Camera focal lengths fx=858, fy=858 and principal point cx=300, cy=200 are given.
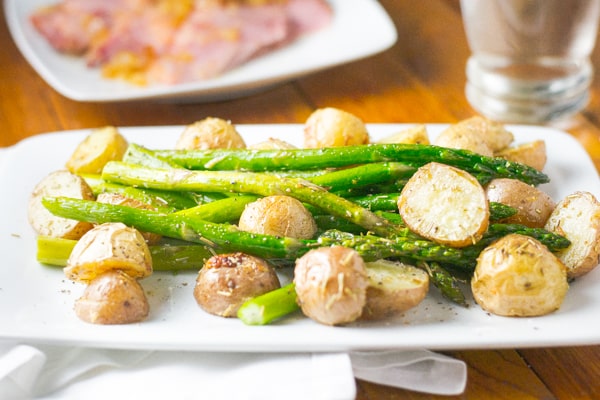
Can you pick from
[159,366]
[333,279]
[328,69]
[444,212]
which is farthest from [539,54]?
[159,366]

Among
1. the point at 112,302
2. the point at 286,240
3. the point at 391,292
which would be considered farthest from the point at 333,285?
the point at 112,302

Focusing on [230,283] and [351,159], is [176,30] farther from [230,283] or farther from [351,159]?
[230,283]

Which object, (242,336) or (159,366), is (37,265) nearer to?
(159,366)

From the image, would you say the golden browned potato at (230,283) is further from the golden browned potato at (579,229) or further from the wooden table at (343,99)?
the wooden table at (343,99)

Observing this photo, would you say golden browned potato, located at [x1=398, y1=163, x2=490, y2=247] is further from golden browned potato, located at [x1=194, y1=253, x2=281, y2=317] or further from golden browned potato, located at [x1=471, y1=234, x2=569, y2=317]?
golden browned potato, located at [x1=194, y1=253, x2=281, y2=317]

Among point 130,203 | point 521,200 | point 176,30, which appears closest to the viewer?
point 521,200

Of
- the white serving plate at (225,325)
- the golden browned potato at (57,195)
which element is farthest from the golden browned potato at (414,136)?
the golden browned potato at (57,195)
